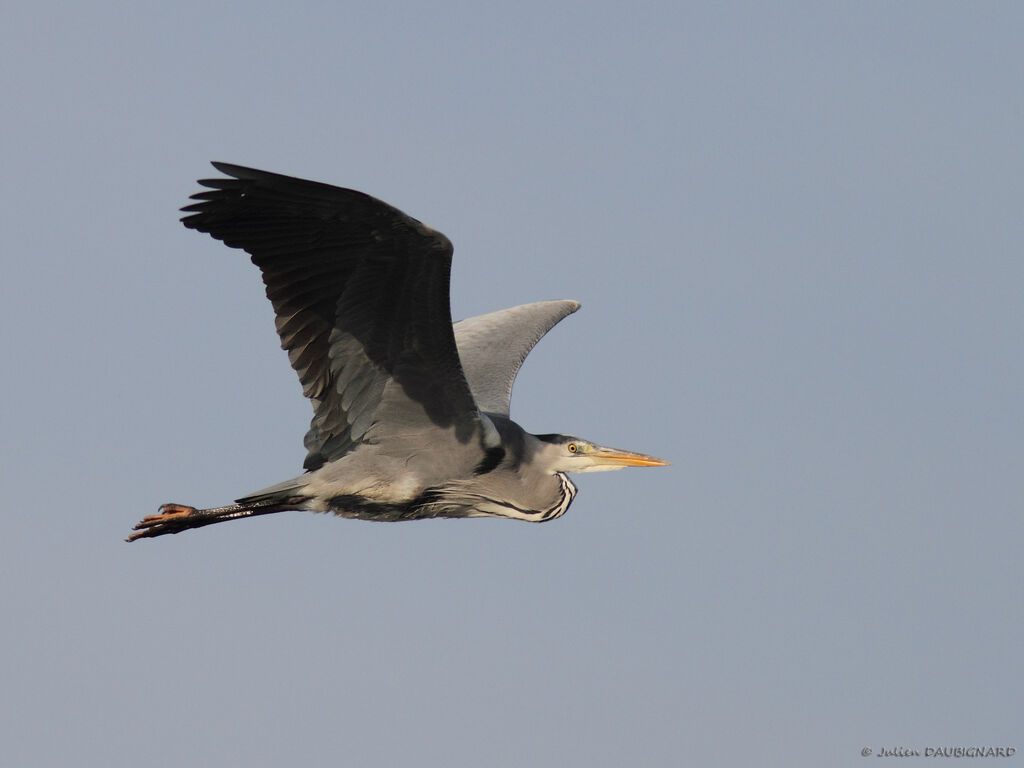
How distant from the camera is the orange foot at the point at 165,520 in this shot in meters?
10.7

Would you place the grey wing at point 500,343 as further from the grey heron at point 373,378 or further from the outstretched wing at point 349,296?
the outstretched wing at point 349,296

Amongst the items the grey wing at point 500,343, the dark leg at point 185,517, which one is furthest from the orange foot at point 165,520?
the grey wing at point 500,343

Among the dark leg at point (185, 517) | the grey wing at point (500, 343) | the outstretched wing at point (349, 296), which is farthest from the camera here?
the grey wing at point (500, 343)

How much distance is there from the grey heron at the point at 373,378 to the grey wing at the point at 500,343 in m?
0.28

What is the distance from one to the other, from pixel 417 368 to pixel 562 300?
476 cm

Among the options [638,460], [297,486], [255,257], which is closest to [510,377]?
[638,460]

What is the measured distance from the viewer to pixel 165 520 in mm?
10727

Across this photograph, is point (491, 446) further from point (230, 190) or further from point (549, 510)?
point (230, 190)

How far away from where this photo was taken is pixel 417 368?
32.6ft

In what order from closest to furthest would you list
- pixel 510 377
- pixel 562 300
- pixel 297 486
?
1. pixel 297 486
2. pixel 510 377
3. pixel 562 300

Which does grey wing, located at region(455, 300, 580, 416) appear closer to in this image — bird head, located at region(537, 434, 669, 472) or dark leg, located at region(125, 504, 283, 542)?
bird head, located at region(537, 434, 669, 472)

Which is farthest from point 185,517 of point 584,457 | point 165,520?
point 584,457

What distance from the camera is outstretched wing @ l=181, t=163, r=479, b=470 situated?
29.8 feet

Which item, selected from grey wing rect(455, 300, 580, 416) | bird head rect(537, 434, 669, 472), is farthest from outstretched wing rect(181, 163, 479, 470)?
grey wing rect(455, 300, 580, 416)
